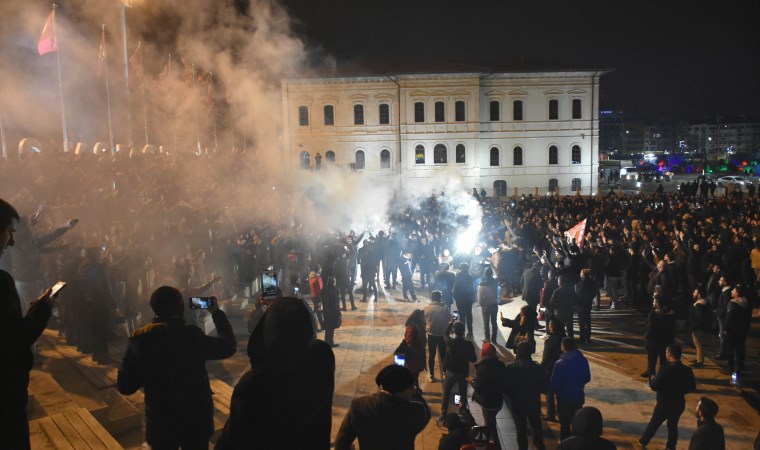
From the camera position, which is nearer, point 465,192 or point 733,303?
point 733,303

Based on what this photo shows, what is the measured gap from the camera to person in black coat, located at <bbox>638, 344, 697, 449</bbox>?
549 centimetres

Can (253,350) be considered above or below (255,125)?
below

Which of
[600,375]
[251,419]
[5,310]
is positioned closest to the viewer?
[251,419]

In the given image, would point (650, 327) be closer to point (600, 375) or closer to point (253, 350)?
point (600, 375)

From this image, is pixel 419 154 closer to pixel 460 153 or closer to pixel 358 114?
pixel 460 153

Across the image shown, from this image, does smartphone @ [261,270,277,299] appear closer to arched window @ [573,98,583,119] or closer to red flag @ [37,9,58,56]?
red flag @ [37,9,58,56]

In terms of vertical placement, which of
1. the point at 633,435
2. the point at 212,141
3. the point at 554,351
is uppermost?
the point at 212,141

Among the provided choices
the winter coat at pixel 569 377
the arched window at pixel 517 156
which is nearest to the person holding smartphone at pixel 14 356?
the winter coat at pixel 569 377

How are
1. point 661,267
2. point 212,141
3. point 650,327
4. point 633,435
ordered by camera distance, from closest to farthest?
point 633,435 → point 650,327 → point 661,267 → point 212,141

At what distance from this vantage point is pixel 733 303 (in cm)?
768

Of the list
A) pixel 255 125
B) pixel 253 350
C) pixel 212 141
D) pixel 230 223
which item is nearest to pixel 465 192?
pixel 255 125

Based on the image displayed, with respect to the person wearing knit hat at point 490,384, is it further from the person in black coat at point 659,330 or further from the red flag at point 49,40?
the red flag at point 49,40

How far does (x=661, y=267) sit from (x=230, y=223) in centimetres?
1086

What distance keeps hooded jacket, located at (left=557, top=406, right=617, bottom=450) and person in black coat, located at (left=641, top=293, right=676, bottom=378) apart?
411 cm
